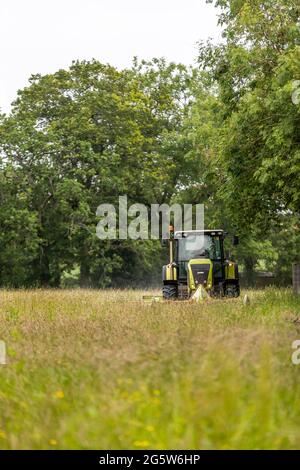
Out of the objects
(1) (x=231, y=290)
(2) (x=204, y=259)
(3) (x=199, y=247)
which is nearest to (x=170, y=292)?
(2) (x=204, y=259)

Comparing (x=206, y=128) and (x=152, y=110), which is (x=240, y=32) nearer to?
(x=206, y=128)

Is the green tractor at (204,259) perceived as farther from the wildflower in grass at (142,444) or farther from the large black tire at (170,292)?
the wildflower in grass at (142,444)

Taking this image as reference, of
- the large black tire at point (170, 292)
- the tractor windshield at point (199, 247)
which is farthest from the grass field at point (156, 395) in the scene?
the tractor windshield at point (199, 247)

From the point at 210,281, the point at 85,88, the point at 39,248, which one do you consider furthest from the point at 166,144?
the point at 210,281

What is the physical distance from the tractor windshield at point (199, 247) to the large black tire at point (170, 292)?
39.2 inches

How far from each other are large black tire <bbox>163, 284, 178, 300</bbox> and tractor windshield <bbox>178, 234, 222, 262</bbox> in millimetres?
995

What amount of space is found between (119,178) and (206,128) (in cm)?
507

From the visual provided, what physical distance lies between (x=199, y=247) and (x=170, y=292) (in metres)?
1.68

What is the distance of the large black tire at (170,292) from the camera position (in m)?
18.7

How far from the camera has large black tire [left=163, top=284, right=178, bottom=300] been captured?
61.2ft

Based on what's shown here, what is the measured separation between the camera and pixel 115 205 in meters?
33.0

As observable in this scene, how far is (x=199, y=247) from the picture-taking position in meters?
19.5

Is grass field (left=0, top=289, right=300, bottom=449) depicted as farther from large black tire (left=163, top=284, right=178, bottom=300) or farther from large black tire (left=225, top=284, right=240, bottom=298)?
large black tire (left=225, top=284, right=240, bottom=298)

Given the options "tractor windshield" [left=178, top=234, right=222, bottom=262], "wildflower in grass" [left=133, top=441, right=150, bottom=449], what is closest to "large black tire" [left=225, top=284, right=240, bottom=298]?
"tractor windshield" [left=178, top=234, right=222, bottom=262]
